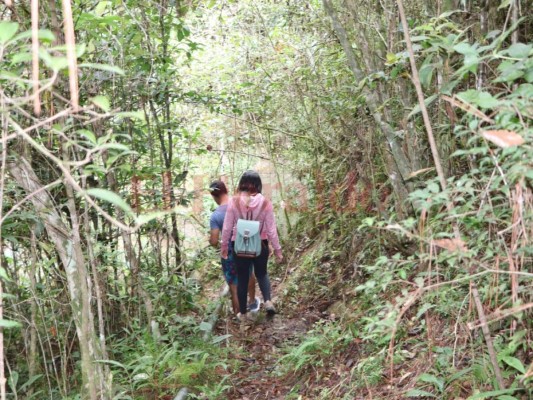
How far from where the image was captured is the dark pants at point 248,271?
7138 mm

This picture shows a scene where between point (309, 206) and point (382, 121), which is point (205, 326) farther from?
point (309, 206)

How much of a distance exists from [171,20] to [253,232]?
258cm

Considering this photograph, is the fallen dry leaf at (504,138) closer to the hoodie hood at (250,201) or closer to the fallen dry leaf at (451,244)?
the fallen dry leaf at (451,244)

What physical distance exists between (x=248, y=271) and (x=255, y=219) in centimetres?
Result: 70

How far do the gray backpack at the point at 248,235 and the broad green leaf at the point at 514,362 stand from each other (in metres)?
3.62

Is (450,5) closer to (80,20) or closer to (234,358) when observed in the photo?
(80,20)

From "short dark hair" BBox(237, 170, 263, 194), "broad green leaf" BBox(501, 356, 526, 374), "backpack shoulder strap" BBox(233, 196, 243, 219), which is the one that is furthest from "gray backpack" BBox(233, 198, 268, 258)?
"broad green leaf" BBox(501, 356, 526, 374)

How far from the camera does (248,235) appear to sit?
673cm

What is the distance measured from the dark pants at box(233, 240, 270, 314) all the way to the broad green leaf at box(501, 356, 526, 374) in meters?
3.91

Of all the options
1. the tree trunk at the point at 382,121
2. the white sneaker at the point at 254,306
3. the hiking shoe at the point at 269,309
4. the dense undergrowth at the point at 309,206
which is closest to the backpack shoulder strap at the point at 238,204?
the dense undergrowth at the point at 309,206

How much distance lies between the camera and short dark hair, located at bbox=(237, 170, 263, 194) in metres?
6.81

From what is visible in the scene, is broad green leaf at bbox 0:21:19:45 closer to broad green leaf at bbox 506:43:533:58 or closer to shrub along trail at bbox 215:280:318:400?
broad green leaf at bbox 506:43:533:58

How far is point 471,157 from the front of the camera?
149 inches

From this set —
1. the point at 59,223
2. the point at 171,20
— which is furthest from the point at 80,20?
the point at 171,20
